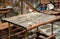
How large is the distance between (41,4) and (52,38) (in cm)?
301

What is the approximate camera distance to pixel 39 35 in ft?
12.5

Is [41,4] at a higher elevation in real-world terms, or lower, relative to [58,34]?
higher

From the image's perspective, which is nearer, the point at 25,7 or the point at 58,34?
the point at 58,34

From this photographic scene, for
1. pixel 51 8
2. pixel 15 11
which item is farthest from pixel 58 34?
pixel 15 11

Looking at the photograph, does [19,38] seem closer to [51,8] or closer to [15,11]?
[15,11]

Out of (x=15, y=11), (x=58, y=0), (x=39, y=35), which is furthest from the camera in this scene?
(x=58, y=0)

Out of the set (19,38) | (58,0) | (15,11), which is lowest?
(19,38)

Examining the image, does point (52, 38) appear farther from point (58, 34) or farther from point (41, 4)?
point (41, 4)

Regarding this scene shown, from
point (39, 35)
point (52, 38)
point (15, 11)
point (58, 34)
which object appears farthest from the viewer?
point (15, 11)

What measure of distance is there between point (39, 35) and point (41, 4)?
2.64 meters

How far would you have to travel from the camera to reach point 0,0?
20.1ft

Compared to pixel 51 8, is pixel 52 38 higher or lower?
lower

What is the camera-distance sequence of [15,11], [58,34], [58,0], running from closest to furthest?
[58,34], [15,11], [58,0]

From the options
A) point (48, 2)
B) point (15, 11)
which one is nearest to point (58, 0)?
point (48, 2)
